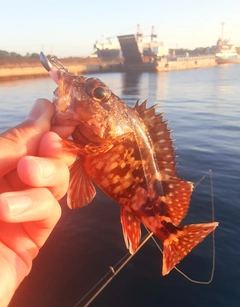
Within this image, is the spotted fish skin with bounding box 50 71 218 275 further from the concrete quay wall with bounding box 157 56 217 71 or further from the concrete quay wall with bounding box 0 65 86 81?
Result: the concrete quay wall with bounding box 157 56 217 71

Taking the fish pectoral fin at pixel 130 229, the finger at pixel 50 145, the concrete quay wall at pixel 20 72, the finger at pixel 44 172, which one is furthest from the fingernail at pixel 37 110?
→ the concrete quay wall at pixel 20 72

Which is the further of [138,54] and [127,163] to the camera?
[138,54]

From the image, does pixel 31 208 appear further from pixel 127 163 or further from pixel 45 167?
pixel 127 163

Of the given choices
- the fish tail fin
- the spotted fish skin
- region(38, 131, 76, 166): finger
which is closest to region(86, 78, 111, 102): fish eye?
the spotted fish skin

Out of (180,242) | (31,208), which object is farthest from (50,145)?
(180,242)

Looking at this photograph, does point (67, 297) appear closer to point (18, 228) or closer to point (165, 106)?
point (18, 228)

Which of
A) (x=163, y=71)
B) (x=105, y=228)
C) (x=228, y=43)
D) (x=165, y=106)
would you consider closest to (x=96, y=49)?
(x=163, y=71)
